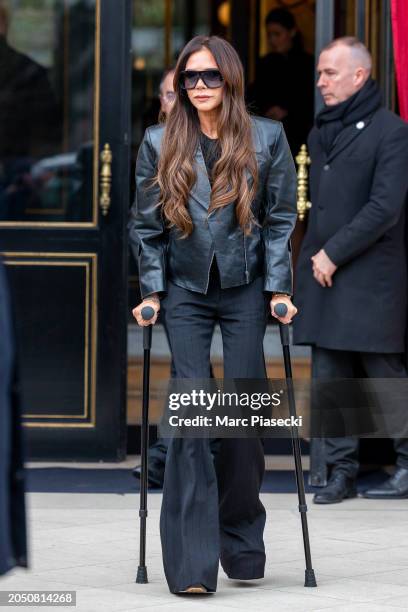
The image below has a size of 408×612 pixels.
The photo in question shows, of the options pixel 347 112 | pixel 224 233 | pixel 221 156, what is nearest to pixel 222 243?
pixel 224 233

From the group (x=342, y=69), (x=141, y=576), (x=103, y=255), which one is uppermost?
(x=342, y=69)

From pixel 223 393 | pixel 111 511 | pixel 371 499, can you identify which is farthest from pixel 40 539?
pixel 371 499

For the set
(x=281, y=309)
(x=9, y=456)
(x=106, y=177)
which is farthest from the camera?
(x=106, y=177)

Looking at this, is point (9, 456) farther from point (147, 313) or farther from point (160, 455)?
point (160, 455)

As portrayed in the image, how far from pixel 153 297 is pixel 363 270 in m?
2.12

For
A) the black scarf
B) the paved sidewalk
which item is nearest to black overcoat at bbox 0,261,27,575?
the paved sidewalk

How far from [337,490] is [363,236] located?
4.04ft

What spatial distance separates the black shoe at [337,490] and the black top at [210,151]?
7.69ft

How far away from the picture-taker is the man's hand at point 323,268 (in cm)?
738

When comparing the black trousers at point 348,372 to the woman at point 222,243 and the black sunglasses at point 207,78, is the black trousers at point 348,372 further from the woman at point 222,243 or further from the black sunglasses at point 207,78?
the black sunglasses at point 207,78

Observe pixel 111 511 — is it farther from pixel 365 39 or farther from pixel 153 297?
pixel 365 39

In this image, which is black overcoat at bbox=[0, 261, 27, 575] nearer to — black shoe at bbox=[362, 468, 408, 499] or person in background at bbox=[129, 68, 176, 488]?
person in background at bbox=[129, 68, 176, 488]

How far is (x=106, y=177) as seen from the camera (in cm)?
809

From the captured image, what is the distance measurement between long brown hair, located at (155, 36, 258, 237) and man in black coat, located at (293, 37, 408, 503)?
1.91 m
